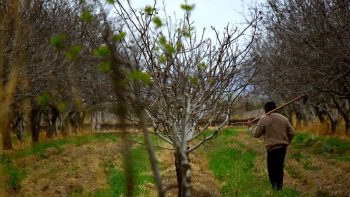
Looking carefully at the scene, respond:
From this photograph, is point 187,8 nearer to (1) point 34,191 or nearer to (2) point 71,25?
(1) point 34,191

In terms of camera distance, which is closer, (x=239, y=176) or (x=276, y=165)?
(x=276, y=165)

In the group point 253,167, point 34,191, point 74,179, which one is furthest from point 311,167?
point 34,191

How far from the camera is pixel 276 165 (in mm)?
10844

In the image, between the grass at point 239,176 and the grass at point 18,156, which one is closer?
the grass at point 239,176

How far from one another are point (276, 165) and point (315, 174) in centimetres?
298

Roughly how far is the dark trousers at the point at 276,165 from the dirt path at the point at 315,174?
55 centimetres

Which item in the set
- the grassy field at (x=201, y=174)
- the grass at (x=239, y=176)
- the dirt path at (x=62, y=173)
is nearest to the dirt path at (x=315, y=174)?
the grassy field at (x=201, y=174)

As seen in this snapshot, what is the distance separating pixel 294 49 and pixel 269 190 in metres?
6.20

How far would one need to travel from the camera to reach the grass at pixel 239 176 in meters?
10.8

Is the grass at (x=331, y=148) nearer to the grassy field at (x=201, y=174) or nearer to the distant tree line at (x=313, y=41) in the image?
the grassy field at (x=201, y=174)

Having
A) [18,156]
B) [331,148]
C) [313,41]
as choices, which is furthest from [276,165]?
[18,156]

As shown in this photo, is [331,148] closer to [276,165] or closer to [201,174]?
[201,174]

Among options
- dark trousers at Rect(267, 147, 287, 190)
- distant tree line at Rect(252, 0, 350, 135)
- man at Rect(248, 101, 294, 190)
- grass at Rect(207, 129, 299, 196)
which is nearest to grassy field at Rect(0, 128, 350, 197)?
grass at Rect(207, 129, 299, 196)

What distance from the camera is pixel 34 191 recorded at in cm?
1157
